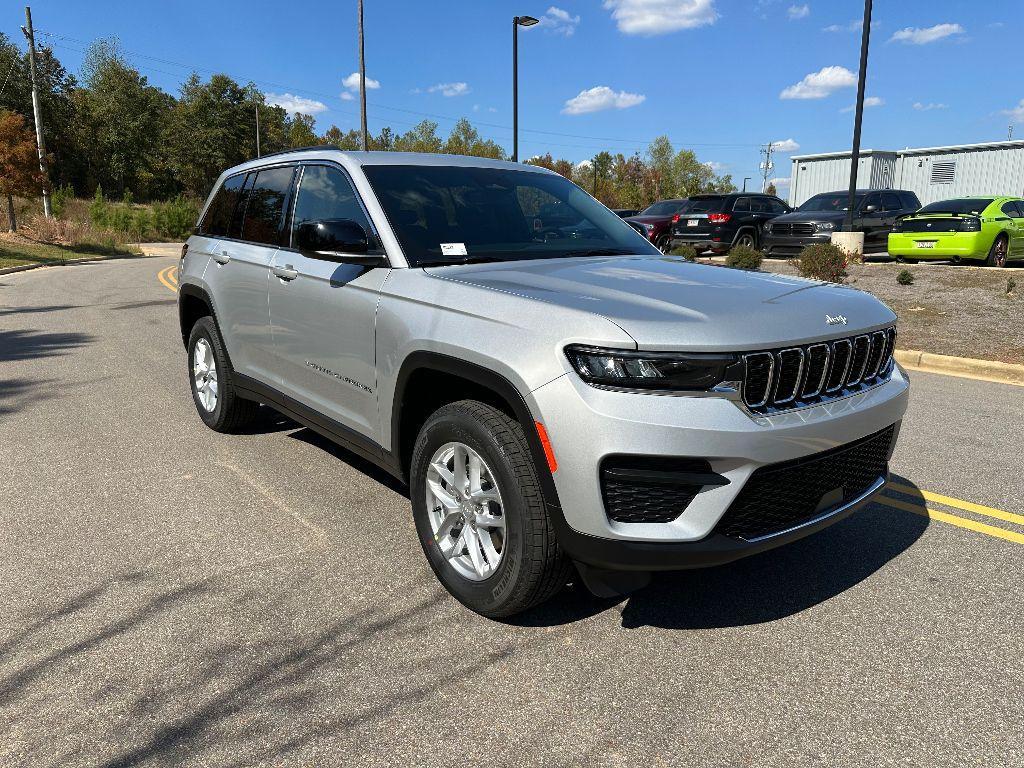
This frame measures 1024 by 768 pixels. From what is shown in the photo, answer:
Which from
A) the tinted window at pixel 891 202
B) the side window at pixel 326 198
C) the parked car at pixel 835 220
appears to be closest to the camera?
the side window at pixel 326 198

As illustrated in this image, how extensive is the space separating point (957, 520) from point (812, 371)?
6.73ft

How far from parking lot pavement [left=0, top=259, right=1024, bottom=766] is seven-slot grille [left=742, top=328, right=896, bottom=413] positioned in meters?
0.96

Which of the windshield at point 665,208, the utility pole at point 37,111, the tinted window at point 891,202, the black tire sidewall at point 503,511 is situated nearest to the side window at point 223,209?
the black tire sidewall at point 503,511

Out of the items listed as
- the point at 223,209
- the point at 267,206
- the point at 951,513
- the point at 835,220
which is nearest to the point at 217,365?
the point at 223,209

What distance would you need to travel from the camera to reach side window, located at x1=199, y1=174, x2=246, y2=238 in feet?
17.8

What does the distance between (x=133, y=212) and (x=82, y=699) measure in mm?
46760

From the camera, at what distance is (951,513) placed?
4.28 meters

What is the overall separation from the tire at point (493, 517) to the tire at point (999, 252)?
52.6 ft

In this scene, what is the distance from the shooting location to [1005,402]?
7090mm

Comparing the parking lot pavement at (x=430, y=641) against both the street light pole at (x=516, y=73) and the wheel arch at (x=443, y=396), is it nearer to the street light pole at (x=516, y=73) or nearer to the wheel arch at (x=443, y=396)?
the wheel arch at (x=443, y=396)

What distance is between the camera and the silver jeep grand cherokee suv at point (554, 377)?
254 centimetres

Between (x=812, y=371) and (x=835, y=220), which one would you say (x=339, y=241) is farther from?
(x=835, y=220)

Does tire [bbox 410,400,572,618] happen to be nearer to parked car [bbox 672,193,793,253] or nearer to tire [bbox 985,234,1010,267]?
tire [bbox 985,234,1010,267]

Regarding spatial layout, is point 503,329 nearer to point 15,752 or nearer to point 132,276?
point 15,752
